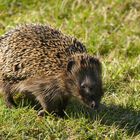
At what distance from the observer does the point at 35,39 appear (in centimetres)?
688

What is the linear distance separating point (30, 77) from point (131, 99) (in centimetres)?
134

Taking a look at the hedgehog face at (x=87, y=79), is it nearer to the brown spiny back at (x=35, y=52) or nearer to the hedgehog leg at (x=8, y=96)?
the brown spiny back at (x=35, y=52)

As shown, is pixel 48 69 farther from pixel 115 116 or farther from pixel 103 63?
pixel 103 63

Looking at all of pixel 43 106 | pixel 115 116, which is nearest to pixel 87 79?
pixel 43 106

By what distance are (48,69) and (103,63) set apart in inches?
63.9

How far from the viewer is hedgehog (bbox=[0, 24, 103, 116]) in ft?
21.5

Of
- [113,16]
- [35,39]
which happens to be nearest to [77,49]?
[35,39]

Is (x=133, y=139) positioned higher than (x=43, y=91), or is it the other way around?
(x=43, y=91)

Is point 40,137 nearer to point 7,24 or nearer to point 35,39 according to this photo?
point 35,39

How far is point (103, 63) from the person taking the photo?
26.8ft

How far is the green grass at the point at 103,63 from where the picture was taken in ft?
21.3

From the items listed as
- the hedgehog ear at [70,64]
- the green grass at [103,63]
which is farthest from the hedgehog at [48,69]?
the green grass at [103,63]

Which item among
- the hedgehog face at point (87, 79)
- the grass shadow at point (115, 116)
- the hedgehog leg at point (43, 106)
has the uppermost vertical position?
the hedgehog face at point (87, 79)

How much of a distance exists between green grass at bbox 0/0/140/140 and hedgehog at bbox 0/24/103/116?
0.22m
